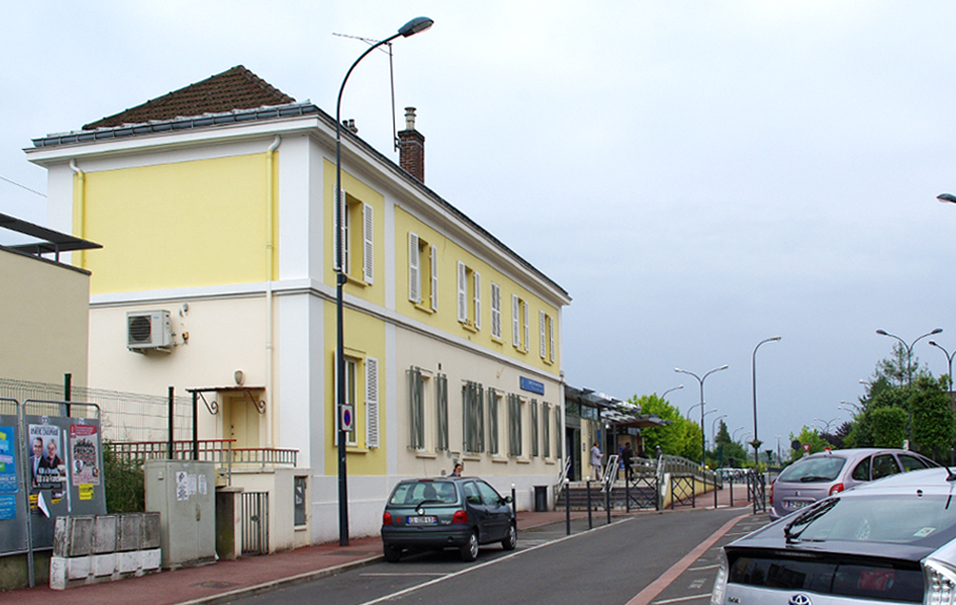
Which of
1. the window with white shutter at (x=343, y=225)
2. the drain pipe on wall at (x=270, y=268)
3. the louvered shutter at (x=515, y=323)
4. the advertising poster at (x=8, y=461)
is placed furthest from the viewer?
the louvered shutter at (x=515, y=323)

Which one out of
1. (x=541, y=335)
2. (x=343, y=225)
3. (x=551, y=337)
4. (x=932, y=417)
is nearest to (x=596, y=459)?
(x=551, y=337)

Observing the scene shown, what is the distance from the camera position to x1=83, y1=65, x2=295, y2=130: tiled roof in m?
22.3

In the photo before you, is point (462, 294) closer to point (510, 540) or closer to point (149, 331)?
point (149, 331)

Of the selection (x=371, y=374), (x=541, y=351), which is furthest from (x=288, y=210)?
(x=541, y=351)

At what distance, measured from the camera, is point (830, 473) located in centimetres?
1631

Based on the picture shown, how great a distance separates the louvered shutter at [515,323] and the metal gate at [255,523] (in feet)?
59.4

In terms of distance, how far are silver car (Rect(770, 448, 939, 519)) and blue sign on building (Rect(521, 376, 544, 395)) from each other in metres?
19.1

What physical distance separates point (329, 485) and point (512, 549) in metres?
4.02

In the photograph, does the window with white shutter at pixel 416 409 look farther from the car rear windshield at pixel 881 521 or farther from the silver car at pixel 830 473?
the car rear windshield at pixel 881 521

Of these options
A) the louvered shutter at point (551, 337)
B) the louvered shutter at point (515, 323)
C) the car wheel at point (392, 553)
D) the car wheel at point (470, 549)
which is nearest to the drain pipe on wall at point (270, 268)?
the car wheel at point (392, 553)

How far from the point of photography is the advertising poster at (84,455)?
1379 cm

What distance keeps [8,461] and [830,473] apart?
12.1m

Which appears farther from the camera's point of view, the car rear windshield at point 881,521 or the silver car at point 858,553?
the car rear windshield at point 881,521

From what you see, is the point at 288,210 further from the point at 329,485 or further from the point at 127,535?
the point at 127,535
